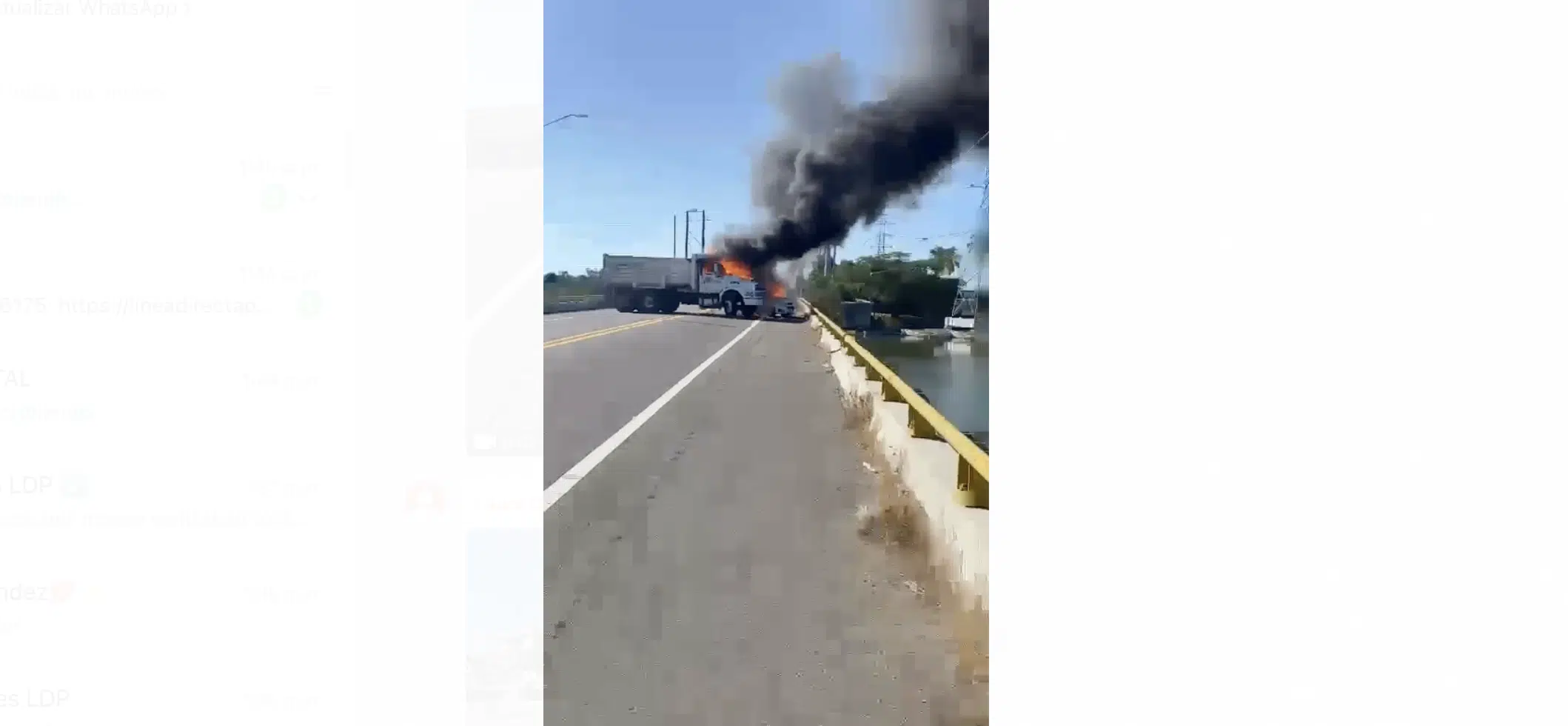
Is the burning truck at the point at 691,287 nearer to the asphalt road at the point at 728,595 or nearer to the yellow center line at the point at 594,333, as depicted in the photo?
the yellow center line at the point at 594,333

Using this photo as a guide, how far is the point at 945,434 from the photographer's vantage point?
4688 millimetres

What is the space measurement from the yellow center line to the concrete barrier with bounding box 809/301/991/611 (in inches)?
453

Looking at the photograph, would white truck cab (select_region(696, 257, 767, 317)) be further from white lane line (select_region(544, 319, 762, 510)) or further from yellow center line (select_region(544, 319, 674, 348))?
white lane line (select_region(544, 319, 762, 510))

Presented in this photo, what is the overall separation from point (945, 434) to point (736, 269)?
1105 inches

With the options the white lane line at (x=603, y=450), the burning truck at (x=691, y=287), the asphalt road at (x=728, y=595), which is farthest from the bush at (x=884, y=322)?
the burning truck at (x=691, y=287)

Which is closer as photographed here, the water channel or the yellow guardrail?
the yellow guardrail

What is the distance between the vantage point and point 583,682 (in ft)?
9.79

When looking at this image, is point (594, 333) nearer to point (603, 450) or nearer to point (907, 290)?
point (907, 290)

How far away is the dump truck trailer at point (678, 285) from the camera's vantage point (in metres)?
32.9

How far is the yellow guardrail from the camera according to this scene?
159 inches

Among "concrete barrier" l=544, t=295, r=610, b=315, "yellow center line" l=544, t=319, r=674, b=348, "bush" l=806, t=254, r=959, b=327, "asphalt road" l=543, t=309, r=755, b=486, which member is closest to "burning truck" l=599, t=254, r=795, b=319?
"concrete barrier" l=544, t=295, r=610, b=315

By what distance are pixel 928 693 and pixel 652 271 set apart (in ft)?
107
